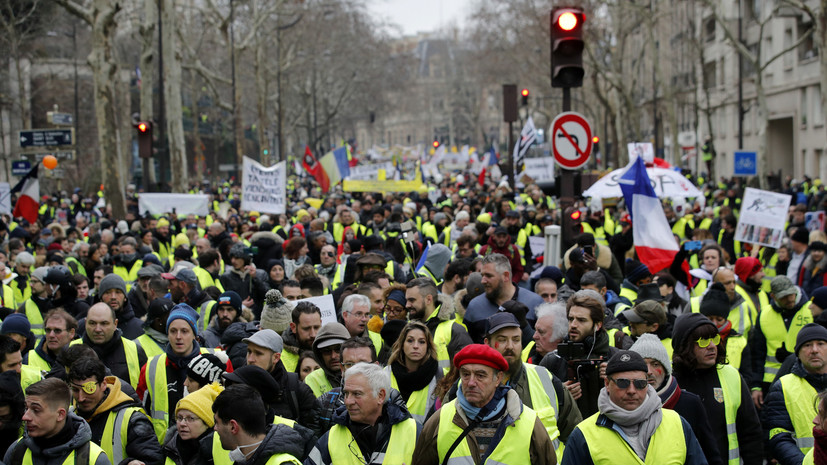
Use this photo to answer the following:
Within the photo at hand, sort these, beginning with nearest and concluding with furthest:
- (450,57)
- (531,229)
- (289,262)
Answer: (289,262) < (531,229) < (450,57)

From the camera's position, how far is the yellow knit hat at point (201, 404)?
4602 mm

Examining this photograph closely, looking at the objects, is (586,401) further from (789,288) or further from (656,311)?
(789,288)

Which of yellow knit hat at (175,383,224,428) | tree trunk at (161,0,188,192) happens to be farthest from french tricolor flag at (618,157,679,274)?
tree trunk at (161,0,188,192)

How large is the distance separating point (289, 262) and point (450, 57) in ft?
373

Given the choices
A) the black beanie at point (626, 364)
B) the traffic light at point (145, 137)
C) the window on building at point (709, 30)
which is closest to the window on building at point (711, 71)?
the window on building at point (709, 30)

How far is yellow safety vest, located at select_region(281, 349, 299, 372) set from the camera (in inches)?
244

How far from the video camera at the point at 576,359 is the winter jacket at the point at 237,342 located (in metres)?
2.08

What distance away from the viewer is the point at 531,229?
522 inches

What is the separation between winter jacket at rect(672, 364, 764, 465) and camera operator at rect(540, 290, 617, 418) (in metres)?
0.49

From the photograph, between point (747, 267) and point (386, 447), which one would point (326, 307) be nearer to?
point (386, 447)

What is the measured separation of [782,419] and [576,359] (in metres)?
1.14

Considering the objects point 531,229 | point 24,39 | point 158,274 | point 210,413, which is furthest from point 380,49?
point 210,413

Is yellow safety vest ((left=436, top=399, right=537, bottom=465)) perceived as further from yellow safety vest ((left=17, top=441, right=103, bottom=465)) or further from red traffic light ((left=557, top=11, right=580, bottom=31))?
red traffic light ((left=557, top=11, right=580, bottom=31))

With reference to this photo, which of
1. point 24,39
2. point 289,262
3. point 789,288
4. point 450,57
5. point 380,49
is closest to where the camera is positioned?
point 789,288
